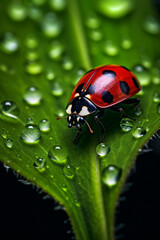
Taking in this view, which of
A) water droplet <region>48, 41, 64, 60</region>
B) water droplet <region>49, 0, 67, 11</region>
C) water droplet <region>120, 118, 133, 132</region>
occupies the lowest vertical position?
water droplet <region>120, 118, 133, 132</region>

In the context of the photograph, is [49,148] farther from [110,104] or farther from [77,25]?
→ [77,25]

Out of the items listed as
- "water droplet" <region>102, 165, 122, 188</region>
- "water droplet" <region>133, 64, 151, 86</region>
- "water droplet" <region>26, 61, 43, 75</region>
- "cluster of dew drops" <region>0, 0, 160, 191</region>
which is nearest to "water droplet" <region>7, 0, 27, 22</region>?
"cluster of dew drops" <region>0, 0, 160, 191</region>

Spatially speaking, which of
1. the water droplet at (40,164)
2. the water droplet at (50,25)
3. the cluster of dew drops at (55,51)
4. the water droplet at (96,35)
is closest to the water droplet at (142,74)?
the cluster of dew drops at (55,51)

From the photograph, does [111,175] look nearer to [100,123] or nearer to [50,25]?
[100,123]

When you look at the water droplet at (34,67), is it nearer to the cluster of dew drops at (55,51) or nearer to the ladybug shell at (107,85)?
the cluster of dew drops at (55,51)

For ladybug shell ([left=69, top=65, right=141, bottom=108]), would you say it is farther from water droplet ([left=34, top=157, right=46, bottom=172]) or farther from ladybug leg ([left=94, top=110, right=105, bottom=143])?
water droplet ([left=34, top=157, right=46, bottom=172])
